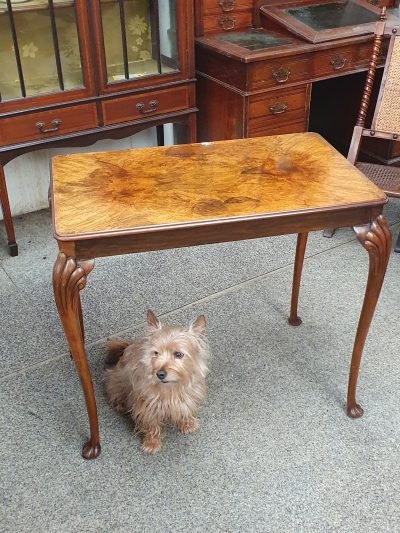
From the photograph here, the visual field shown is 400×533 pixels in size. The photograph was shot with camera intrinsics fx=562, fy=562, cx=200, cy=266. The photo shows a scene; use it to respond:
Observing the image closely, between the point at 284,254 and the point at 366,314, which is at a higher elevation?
the point at 366,314

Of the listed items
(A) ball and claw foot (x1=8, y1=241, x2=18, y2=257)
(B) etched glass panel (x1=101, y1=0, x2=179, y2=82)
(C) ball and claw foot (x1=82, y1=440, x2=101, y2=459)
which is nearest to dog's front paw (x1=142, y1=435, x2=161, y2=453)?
(C) ball and claw foot (x1=82, y1=440, x2=101, y2=459)

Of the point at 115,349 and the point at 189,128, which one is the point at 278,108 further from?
the point at 115,349

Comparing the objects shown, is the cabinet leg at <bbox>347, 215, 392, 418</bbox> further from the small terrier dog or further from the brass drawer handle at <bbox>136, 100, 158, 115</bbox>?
the brass drawer handle at <bbox>136, 100, 158, 115</bbox>

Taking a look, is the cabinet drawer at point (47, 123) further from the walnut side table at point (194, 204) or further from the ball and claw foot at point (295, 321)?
the ball and claw foot at point (295, 321)

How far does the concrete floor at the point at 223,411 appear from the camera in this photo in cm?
156

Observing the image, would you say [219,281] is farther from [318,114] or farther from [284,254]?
[318,114]

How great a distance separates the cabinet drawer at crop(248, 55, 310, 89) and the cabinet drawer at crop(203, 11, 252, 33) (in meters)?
0.46

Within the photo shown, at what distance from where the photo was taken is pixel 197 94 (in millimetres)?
3023

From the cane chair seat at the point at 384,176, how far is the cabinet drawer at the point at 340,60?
0.50m

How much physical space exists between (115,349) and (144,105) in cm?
127

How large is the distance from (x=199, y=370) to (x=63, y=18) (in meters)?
1.68

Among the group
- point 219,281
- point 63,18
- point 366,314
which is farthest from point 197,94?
point 366,314

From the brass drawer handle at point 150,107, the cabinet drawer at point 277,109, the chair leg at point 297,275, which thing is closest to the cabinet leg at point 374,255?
the chair leg at point 297,275

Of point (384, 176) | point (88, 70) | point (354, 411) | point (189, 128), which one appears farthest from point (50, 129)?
point (354, 411)
